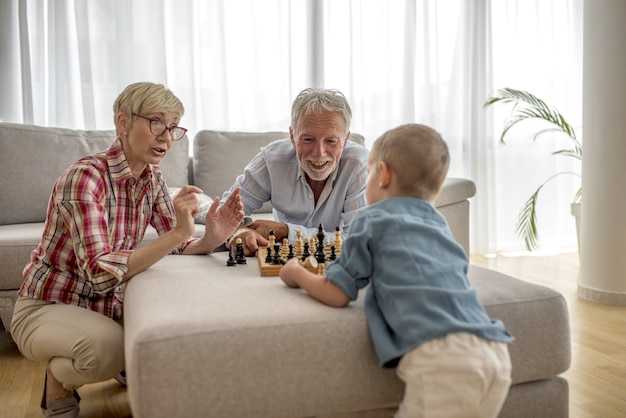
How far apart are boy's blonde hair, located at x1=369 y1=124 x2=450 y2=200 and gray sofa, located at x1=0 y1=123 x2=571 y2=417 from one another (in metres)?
0.32

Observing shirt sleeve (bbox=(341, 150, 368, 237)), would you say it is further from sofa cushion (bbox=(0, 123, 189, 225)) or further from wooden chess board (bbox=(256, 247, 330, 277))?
sofa cushion (bbox=(0, 123, 189, 225))

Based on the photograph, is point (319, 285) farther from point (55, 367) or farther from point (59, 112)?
point (59, 112)

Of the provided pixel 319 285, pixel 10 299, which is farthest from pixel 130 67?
pixel 319 285

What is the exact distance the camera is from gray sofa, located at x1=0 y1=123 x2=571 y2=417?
149 cm

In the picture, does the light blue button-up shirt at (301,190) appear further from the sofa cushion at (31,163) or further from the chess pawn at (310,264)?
the sofa cushion at (31,163)

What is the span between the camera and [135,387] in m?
1.23

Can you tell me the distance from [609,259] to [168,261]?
248 centimetres

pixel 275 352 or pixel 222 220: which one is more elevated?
pixel 222 220

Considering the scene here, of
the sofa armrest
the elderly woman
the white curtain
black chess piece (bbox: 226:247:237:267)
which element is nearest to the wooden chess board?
black chess piece (bbox: 226:247:237:267)

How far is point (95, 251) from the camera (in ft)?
5.45

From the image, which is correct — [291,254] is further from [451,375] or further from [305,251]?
[451,375]

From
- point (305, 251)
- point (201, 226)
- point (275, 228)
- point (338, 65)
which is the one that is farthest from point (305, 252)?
point (338, 65)

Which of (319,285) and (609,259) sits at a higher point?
(319,285)

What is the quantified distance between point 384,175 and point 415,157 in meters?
0.08
